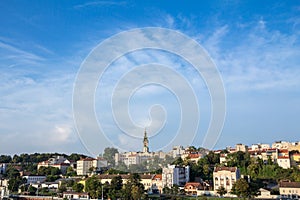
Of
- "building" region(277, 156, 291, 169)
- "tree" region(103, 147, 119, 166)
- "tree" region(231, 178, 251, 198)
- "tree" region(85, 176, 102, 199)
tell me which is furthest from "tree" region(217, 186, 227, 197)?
"tree" region(103, 147, 119, 166)

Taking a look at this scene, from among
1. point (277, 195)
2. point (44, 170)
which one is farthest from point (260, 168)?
point (44, 170)

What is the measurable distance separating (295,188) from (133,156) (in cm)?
2225

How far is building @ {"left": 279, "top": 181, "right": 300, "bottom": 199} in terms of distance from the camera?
1911cm

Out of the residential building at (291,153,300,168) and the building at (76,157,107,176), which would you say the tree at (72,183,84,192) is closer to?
the building at (76,157,107,176)

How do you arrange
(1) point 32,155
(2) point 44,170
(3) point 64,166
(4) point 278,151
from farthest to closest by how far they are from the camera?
(1) point 32,155
(3) point 64,166
(2) point 44,170
(4) point 278,151

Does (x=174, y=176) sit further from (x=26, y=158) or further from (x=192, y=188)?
(x=26, y=158)

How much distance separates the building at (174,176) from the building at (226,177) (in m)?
3.09

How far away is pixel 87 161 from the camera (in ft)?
115

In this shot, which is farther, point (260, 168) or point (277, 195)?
point (260, 168)

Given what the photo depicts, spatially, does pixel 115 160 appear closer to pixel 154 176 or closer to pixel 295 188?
pixel 154 176

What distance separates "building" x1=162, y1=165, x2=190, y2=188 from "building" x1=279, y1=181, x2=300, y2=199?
6.73m

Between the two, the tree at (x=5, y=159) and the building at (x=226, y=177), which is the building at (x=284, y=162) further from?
the tree at (x=5, y=159)

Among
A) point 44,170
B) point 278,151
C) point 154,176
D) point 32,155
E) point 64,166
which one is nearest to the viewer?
point 154,176

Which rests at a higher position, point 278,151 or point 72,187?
point 278,151
